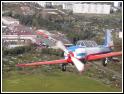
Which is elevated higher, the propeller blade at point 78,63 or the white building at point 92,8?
the white building at point 92,8

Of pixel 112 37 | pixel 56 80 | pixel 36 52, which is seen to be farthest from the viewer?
pixel 56 80

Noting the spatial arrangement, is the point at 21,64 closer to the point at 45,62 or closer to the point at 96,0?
the point at 45,62

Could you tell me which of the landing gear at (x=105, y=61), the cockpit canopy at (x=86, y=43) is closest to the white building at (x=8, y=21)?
the cockpit canopy at (x=86, y=43)

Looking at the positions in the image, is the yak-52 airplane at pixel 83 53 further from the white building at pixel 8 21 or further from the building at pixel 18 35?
the white building at pixel 8 21

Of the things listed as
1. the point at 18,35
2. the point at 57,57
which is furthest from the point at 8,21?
the point at 57,57

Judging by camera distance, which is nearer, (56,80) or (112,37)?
(112,37)

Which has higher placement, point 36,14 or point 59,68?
point 36,14

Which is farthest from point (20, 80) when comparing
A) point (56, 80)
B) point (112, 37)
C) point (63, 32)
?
point (112, 37)

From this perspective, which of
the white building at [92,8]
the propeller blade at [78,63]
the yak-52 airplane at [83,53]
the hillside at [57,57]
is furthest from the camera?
the white building at [92,8]

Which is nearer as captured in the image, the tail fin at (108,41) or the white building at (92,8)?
the tail fin at (108,41)
